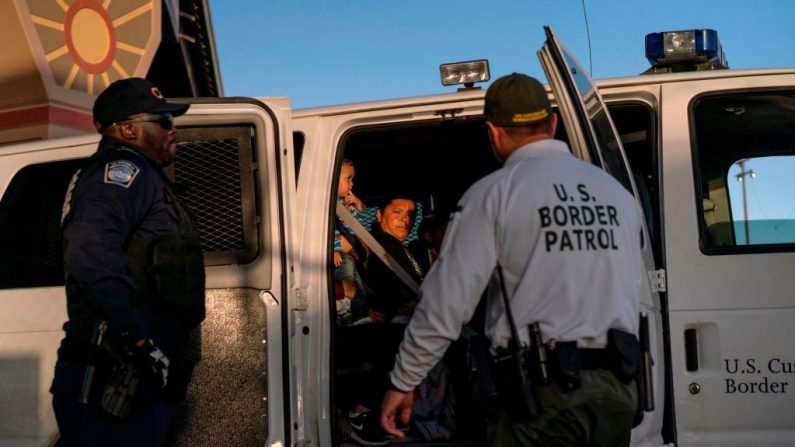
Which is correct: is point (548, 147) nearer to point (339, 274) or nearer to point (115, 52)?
point (339, 274)

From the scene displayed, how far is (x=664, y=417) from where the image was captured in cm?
382

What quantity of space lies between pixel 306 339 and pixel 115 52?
22.5 ft

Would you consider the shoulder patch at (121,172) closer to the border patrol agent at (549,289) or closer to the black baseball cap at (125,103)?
the black baseball cap at (125,103)

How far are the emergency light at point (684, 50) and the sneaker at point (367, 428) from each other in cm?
185

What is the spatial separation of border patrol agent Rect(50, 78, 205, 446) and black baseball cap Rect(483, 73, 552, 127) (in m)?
1.02

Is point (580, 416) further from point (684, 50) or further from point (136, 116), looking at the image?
point (684, 50)

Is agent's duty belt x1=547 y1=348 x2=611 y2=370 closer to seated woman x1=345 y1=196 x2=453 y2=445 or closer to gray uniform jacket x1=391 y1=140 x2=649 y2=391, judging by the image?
gray uniform jacket x1=391 y1=140 x2=649 y2=391

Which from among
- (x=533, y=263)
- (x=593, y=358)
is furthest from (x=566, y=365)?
(x=533, y=263)

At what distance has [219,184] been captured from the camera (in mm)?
4047

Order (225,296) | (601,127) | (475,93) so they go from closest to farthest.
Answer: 1. (601,127)
2. (225,296)
3. (475,93)

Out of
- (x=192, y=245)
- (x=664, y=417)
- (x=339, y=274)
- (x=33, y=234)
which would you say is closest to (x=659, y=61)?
(x=664, y=417)

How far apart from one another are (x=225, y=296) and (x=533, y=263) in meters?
1.55

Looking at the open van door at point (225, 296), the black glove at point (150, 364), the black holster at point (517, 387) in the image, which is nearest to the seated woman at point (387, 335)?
the open van door at point (225, 296)

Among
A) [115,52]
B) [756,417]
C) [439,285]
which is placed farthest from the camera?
[115,52]
